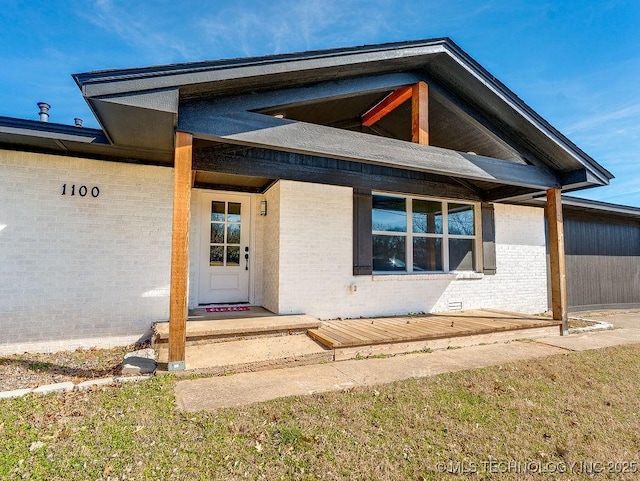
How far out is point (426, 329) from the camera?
514 cm

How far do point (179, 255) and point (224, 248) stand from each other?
3.08 m

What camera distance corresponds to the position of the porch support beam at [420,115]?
189 inches

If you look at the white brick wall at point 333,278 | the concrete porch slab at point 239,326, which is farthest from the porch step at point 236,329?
the white brick wall at point 333,278

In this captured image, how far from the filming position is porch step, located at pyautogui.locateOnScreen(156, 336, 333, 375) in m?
3.67

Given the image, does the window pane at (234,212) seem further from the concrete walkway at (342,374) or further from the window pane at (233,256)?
the concrete walkway at (342,374)

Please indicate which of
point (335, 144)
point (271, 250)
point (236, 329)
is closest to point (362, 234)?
point (271, 250)

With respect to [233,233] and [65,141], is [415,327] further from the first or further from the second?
[65,141]

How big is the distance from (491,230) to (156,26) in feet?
27.1

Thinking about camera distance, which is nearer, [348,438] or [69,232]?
[348,438]

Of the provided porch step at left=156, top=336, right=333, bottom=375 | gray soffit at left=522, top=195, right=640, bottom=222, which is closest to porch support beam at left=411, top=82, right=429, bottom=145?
porch step at left=156, top=336, right=333, bottom=375

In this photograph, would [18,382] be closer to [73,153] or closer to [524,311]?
[73,153]

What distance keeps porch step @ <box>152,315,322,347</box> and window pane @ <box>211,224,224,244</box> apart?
1.93m

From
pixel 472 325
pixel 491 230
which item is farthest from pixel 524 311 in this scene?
pixel 472 325

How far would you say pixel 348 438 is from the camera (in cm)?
241
